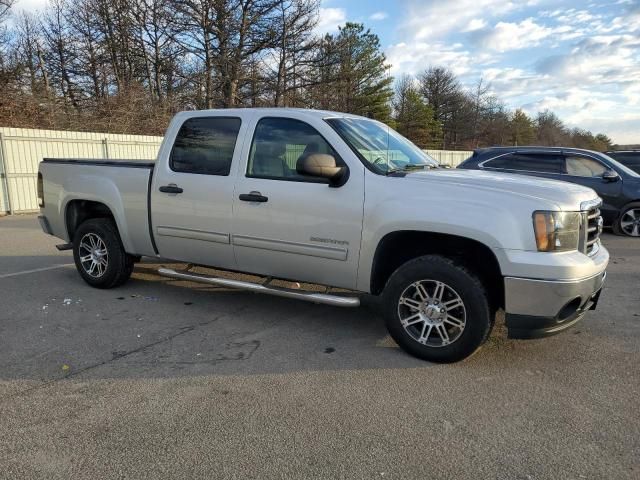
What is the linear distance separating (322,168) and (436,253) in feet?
3.78

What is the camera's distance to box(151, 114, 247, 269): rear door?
4.70 meters

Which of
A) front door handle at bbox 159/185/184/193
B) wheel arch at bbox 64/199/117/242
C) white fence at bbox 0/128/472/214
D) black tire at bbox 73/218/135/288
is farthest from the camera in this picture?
white fence at bbox 0/128/472/214

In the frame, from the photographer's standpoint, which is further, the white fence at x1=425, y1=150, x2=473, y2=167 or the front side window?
the white fence at x1=425, y1=150, x2=473, y2=167

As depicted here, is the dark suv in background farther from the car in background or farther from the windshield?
the windshield

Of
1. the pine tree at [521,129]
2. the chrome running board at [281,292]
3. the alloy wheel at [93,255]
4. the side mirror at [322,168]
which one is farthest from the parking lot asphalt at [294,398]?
the pine tree at [521,129]

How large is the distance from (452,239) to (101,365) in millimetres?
2858

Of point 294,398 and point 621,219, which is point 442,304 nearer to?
point 294,398

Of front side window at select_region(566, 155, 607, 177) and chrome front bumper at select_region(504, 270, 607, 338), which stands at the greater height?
front side window at select_region(566, 155, 607, 177)

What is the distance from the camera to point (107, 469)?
8.27 ft

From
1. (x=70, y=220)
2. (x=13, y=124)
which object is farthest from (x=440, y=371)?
(x=13, y=124)

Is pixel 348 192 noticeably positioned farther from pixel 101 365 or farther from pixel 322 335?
pixel 101 365

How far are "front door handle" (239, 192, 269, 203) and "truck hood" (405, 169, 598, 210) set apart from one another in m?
1.31

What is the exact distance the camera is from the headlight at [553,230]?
336 centimetres

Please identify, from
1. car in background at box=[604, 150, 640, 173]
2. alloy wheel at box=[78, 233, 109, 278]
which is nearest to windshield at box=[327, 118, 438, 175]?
alloy wheel at box=[78, 233, 109, 278]
